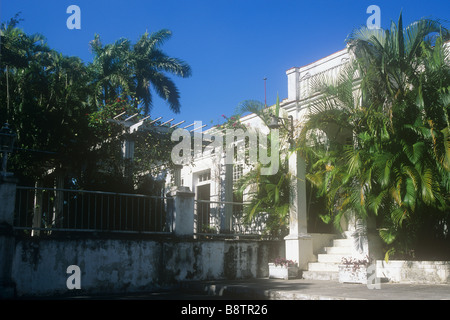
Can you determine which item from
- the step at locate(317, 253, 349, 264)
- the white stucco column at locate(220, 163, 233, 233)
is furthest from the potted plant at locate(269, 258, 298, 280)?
the white stucco column at locate(220, 163, 233, 233)

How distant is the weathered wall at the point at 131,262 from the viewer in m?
8.61

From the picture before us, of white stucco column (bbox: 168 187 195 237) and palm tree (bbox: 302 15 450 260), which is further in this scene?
white stucco column (bbox: 168 187 195 237)

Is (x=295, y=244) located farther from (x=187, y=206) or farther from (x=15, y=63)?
(x=15, y=63)

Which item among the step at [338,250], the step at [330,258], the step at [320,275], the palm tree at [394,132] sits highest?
the palm tree at [394,132]

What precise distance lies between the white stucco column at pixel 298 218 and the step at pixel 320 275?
0.30 meters

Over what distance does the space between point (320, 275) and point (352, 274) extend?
111cm

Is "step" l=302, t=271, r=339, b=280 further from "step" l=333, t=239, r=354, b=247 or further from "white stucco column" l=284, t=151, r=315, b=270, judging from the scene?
"step" l=333, t=239, r=354, b=247

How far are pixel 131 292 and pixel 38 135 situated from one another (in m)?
4.78

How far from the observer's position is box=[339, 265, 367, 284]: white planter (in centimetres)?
897

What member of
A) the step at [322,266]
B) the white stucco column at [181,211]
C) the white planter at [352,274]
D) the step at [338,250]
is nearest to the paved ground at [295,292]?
the white planter at [352,274]

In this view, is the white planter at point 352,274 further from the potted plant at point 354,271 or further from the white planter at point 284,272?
the white planter at point 284,272

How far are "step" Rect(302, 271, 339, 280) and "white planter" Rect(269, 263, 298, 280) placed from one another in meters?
0.22
